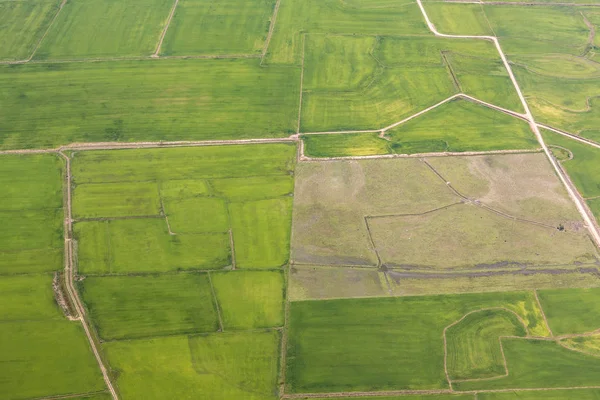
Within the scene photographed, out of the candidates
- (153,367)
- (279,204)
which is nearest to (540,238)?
(279,204)

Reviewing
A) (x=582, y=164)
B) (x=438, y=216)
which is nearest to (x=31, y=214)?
(x=438, y=216)

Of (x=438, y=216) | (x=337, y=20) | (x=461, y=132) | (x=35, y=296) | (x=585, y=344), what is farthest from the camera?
(x=337, y=20)

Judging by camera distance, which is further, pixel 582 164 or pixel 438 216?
pixel 582 164

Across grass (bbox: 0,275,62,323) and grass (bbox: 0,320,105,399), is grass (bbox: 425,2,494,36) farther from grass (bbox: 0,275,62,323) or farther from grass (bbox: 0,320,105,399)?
grass (bbox: 0,320,105,399)

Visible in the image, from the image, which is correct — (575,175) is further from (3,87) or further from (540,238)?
(3,87)

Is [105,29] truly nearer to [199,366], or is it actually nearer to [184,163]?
[184,163]

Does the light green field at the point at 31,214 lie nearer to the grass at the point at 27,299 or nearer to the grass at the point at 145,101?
the grass at the point at 27,299
